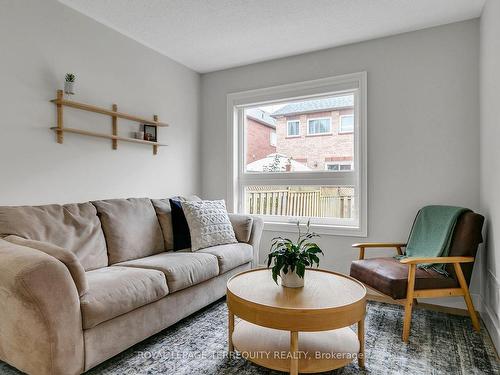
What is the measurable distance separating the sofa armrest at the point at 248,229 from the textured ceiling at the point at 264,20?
70.5 inches

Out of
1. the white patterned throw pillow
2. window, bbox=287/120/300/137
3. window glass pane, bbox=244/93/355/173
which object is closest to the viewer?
the white patterned throw pillow

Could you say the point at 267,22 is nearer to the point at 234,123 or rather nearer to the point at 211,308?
the point at 234,123

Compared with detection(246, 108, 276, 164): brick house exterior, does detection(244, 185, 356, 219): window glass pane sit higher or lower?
lower

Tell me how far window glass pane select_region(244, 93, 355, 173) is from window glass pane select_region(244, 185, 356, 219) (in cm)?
22

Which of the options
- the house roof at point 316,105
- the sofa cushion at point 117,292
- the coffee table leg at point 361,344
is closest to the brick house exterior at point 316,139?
the house roof at point 316,105

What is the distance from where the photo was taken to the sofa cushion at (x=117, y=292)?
5.68 ft

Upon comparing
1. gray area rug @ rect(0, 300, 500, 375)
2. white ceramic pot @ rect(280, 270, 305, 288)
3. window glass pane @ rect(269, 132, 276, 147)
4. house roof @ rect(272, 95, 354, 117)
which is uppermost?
house roof @ rect(272, 95, 354, 117)

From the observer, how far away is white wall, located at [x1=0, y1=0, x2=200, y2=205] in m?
2.32

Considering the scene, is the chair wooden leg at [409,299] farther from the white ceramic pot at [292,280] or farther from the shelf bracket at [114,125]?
the shelf bracket at [114,125]

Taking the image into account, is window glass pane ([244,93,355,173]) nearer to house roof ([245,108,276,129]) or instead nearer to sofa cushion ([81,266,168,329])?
house roof ([245,108,276,129])

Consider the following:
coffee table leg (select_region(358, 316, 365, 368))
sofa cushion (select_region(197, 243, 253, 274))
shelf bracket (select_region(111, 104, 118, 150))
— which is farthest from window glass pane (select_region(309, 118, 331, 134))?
coffee table leg (select_region(358, 316, 365, 368))

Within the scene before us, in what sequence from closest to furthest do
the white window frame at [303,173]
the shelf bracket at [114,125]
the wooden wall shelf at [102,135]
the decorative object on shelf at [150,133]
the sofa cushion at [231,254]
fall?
1. the wooden wall shelf at [102,135]
2. the sofa cushion at [231,254]
3. the shelf bracket at [114,125]
4. the white window frame at [303,173]
5. the decorative object on shelf at [150,133]

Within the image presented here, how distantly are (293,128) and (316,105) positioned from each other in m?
0.36

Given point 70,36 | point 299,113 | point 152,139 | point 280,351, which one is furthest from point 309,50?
point 280,351
